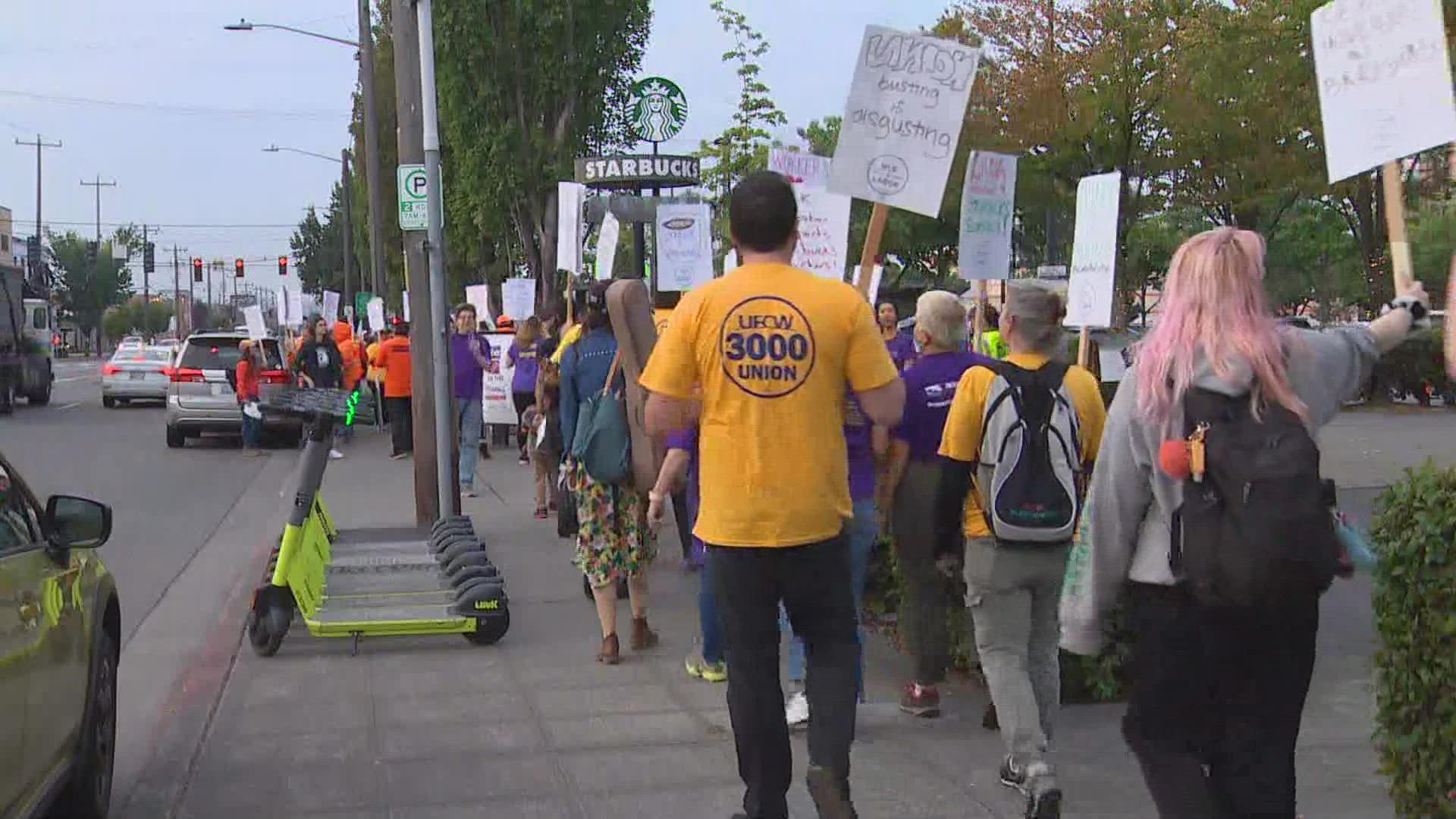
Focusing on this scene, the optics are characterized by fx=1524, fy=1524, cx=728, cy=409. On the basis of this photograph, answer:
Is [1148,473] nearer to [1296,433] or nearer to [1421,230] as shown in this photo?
[1296,433]

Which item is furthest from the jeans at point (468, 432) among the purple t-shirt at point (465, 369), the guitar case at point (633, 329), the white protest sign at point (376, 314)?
the white protest sign at point (376, 314)

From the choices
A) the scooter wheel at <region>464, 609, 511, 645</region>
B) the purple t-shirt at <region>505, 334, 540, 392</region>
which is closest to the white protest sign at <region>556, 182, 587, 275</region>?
the purple t-shirt at <region>505, 334, 540, 392</region>

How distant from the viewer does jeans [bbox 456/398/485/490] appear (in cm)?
1398

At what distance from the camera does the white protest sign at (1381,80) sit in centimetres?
418

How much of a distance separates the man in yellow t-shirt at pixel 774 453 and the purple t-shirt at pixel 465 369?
32.3 feet

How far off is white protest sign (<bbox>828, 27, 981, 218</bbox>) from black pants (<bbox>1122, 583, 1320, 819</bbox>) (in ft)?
11.3

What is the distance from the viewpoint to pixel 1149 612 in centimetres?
344

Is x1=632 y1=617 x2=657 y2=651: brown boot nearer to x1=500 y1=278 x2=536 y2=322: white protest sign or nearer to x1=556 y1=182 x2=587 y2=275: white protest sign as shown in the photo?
x1=556 y1=182 x2=587 y2=275: white protest sign

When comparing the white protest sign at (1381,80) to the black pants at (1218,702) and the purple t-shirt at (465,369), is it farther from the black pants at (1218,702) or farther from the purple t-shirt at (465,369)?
the purple t-shirt at (465,369)

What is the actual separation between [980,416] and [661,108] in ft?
72.3

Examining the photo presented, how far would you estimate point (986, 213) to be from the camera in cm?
923

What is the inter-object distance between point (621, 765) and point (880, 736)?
102 cm

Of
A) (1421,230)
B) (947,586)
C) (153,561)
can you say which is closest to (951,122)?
(947,586)

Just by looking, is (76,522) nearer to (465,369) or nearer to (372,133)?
(465,369)
